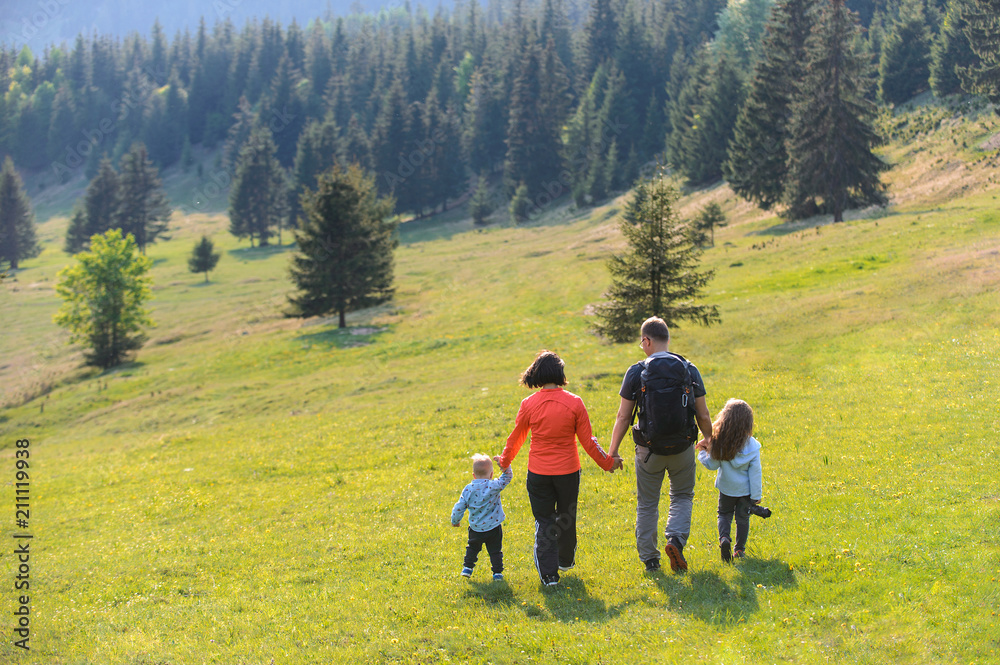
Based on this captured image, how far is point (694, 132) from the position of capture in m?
72.4

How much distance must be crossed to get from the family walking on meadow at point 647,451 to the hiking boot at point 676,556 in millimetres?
12

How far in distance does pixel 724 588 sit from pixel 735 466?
4.59 ft

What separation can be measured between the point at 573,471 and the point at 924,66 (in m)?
82.8

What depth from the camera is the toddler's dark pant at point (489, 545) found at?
8602 mm

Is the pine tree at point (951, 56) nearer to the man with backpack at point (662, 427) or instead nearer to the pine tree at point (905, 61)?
the pine tree at point (905, 61)

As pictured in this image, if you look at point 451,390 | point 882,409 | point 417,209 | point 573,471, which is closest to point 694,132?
point 417,209

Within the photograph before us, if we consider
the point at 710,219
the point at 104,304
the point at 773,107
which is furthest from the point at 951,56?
the point at 104,304

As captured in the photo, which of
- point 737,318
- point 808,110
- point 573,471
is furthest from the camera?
point 808,110

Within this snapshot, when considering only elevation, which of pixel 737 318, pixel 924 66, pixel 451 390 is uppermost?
pixel 924 66

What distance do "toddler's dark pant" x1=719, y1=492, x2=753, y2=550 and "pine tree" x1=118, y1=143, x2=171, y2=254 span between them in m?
101

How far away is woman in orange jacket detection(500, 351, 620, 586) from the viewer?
7953mm

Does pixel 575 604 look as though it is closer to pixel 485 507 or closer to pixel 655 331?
pixel 485 507

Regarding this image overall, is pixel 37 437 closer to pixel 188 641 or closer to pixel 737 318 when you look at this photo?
pixel 188 641

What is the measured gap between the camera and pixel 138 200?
3708 inches
